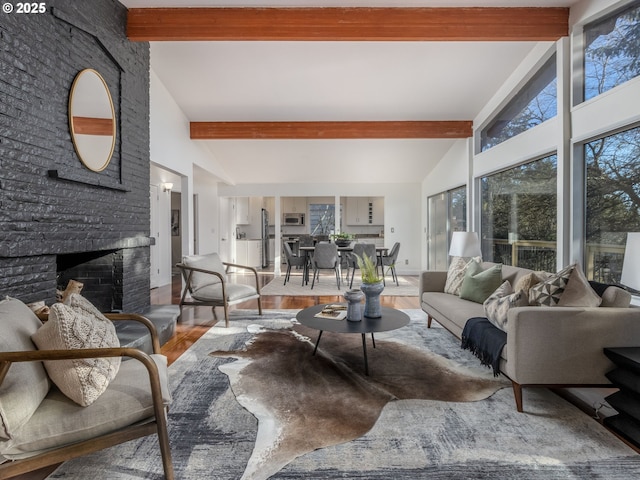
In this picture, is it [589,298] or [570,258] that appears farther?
[570,258]

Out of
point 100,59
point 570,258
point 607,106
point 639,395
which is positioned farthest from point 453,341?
point 100,59

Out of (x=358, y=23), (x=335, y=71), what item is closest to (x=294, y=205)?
(x=335, y=71)

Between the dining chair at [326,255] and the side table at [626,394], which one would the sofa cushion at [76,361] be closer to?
the side table at [626,394]

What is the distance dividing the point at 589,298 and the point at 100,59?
4.07m

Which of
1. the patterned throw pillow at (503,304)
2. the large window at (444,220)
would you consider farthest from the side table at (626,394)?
the large window at (444,220)

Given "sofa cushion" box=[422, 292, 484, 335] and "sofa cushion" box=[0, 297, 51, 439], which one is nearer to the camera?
"sofa cushion" box=[0, 297, 51, 439]

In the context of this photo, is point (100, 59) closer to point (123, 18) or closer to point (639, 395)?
point (123, 18)

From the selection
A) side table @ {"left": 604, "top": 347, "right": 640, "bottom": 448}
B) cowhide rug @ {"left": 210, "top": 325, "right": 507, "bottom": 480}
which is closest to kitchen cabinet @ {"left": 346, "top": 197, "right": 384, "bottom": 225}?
cowhide rug @ {"left": 210, "top": 325, "right": 507, "bottom": 480}

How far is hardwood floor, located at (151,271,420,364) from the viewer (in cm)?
322

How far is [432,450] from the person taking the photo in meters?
1.66

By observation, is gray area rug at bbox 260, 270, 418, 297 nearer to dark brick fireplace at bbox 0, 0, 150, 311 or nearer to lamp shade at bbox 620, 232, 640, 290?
dark brick fireplace at bbox 0, 0, 150, 311

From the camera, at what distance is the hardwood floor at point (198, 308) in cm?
322

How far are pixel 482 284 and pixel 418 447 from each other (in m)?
1.92

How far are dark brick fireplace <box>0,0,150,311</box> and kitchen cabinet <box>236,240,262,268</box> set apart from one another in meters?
5.66
